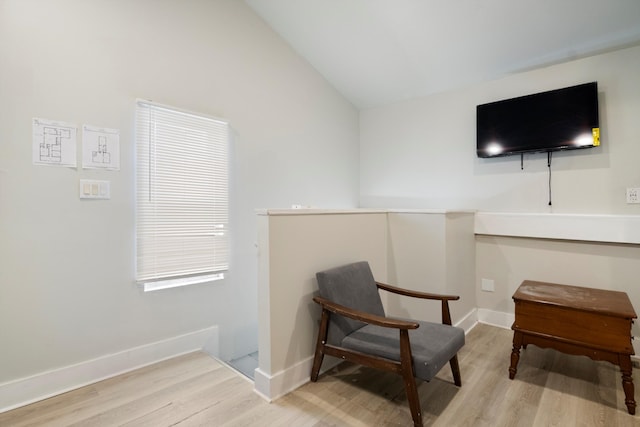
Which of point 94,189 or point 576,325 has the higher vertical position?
point 94,189

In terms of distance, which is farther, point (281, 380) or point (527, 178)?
point (527, 178)

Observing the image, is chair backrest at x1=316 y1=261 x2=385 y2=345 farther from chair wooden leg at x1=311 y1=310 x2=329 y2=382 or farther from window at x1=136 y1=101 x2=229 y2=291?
window at x1=136 y1=101 x2=229 y2=291

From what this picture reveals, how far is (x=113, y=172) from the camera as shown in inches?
90.3

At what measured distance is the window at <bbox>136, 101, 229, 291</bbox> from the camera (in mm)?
2430

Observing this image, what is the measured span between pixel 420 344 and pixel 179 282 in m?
1.91

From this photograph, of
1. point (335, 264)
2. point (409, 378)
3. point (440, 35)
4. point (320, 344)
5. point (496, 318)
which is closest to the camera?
point (409, 378)

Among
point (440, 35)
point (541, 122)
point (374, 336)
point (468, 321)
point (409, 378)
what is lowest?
point (468, 321)

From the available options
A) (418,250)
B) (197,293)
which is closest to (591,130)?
(418,250)

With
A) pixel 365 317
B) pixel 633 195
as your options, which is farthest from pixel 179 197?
pixel 633 195

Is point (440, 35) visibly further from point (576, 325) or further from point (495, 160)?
point (576, 325)

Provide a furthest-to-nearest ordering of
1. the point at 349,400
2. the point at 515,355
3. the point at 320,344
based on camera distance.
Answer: the point at 515,355, the point at 320,344, the point at 349,400

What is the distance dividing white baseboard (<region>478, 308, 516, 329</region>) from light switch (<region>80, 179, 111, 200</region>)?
3.52 metres

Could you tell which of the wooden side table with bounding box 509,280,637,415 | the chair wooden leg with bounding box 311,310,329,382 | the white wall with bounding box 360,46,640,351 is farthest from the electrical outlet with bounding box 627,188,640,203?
the chair wooden leg with bounding box 311,310,329,382

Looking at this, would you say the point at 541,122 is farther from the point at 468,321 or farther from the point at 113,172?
the point at 113,172
